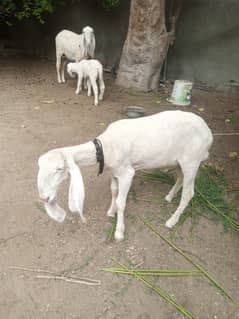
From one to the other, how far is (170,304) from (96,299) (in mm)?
501

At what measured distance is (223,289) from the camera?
2.05 m

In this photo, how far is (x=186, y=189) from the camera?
2.39 meters

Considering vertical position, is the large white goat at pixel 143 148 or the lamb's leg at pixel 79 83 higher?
the large white goat at pixel 143 148

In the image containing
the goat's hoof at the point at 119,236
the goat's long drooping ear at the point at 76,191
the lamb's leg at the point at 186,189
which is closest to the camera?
the goat's long drooping ear at the point at 76,191

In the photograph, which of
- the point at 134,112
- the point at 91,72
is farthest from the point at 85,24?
the point at 134,112

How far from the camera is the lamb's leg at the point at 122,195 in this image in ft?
7.11

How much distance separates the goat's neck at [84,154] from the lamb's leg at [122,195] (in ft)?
0.90

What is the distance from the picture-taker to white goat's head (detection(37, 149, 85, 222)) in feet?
5.76

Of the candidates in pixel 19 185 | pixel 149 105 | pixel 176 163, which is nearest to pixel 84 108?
pixel 149 105

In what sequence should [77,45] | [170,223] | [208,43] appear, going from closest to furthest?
[170,223]
[77,45]
[208,43]

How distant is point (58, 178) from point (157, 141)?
2.52ft

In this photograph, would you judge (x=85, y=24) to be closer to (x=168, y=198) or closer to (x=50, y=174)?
(x=168, y=198)

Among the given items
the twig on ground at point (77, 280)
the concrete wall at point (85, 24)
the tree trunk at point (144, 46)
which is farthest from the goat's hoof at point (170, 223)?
the concrete wall at point (85, 24)

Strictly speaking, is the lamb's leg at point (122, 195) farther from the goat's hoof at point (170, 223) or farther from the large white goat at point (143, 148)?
the goat's hoof at point (170, 223)
